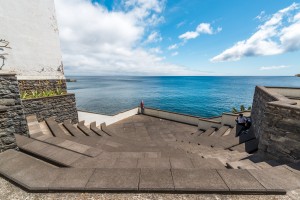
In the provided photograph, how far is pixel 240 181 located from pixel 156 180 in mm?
1789

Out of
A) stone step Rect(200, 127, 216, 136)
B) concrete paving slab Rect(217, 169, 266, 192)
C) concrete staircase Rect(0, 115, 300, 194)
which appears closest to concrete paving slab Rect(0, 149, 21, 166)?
concrete staircase Rect(0, 115, 300, 194)

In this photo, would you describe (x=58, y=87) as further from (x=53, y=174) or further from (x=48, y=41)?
(x=53, y=174)

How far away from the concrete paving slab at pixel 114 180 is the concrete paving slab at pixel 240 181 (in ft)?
6.36

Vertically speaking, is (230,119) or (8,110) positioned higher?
(8,110)

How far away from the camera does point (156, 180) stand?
3.15m

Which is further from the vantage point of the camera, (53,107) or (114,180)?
(53,107)

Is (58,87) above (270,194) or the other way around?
above

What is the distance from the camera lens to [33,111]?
8906 millimetres

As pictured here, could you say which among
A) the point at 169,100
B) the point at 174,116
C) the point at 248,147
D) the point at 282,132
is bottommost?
the point at 169,100

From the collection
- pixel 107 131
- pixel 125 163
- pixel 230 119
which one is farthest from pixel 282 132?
pixel 107 131

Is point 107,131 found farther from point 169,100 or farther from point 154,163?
point 169,100

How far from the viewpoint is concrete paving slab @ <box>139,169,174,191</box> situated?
2920mm

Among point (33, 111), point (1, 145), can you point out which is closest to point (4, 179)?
point (1, 145)

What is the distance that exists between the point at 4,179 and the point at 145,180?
3331 millimetres
